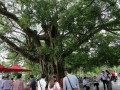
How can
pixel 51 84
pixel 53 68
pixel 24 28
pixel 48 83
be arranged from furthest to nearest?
pixel 53 68
pixel 24 28
pixel 48 83
pixel 51 84

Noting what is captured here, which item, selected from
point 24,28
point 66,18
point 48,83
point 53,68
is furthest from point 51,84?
point 53,68

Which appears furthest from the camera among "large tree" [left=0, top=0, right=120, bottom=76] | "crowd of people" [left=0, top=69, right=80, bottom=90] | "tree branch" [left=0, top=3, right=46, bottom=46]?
"tree branch" [left=0, top=3, right=46, bottom=46]

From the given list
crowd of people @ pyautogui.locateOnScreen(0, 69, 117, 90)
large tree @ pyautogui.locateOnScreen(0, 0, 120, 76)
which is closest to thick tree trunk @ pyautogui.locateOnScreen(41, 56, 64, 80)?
large tree @ pyautogui.locateOnScreen(0, 0, 120, 76)

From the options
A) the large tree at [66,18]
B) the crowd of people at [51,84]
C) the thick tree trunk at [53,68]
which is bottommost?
the crowd of people at [51,84]

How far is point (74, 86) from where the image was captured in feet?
34.5

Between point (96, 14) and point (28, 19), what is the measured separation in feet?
12.8

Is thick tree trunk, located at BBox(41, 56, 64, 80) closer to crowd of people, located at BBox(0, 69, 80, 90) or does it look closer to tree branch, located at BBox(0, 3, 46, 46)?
tree branch, located at BBox(0, 3, 46, 46)

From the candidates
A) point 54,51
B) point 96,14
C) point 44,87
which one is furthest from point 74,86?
point 96,14

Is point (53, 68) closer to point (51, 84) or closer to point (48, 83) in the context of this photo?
point (48, 83)

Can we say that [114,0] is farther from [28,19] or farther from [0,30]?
[0,30]

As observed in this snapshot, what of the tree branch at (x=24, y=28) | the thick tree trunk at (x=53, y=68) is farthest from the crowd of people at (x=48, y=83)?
the tree branch at (x=24, y=28)

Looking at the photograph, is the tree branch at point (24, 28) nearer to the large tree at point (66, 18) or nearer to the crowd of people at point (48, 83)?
the large tree at point (66, 18)

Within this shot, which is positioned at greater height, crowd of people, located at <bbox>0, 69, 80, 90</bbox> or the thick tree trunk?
the thick tree trunk

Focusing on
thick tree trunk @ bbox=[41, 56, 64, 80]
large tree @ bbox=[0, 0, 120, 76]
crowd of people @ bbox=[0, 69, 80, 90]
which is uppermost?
large tree @ bbox=[0, 0, 120, 76]
